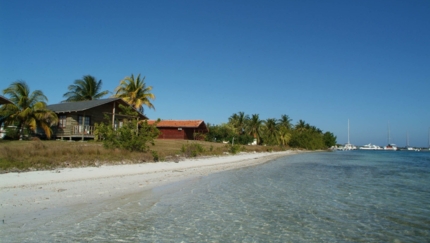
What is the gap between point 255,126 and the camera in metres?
63.4

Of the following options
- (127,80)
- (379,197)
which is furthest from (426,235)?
(127,80)

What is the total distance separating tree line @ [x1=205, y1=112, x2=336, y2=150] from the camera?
5497 cm

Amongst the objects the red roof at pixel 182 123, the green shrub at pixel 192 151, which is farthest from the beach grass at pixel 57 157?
the red roof at pixel 182 123

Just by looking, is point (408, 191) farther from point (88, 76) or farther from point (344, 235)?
point (88, 76)

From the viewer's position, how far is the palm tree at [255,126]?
63.2m

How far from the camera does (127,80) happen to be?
4181 centimetres

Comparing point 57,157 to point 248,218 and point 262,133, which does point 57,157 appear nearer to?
point 248,218

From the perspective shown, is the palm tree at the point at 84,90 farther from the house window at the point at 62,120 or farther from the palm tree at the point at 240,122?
the palm tree at the point at 240,122

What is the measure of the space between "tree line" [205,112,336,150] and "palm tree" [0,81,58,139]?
26.2 metres

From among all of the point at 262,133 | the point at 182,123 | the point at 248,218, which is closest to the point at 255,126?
the point at 262,133

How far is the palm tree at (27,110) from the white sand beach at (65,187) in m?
15.1

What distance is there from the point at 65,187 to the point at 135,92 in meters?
31.4

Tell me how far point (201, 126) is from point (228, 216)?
4038 cm

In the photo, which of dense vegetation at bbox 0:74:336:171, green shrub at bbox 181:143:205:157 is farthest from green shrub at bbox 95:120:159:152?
green shrub at bbox 181:143:205:157
